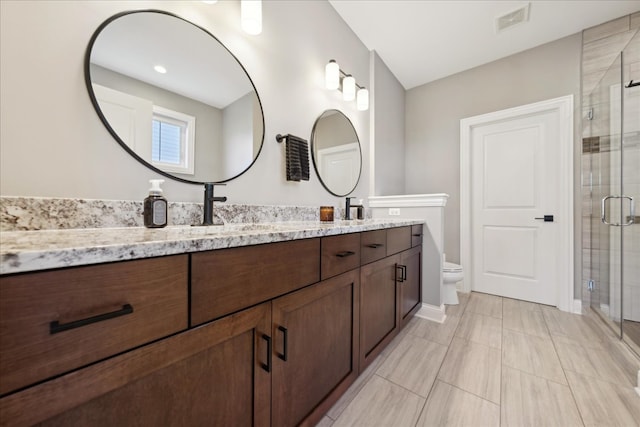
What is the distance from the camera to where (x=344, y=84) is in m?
2.04

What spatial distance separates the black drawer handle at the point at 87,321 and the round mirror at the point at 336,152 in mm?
1461

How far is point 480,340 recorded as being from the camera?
1.72 metres

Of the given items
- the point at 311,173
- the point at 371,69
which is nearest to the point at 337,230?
the point at 311,173

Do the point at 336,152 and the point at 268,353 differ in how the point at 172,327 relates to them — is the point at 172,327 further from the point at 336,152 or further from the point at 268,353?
the point at 336,152

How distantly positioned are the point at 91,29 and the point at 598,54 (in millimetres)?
3623

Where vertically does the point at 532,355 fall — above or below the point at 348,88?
below

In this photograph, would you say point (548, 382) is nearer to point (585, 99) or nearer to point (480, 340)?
point (480, 340)

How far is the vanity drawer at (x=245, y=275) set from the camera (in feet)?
1.91

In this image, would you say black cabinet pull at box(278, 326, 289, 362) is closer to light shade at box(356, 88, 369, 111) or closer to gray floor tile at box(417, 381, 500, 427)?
gray floor tile at box(417, 381, 500, 427)

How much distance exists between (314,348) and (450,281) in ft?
6.25

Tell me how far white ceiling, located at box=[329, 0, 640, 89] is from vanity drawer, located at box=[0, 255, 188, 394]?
243 centimetres

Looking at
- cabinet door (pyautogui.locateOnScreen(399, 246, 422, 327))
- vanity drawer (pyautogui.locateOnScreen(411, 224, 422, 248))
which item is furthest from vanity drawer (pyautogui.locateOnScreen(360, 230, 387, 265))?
vanity drawer (pyautogui.locateOnScreen(411, 224, 422, 248))

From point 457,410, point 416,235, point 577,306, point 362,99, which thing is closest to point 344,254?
point 457,410

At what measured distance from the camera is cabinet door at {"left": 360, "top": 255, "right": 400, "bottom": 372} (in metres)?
1.24
